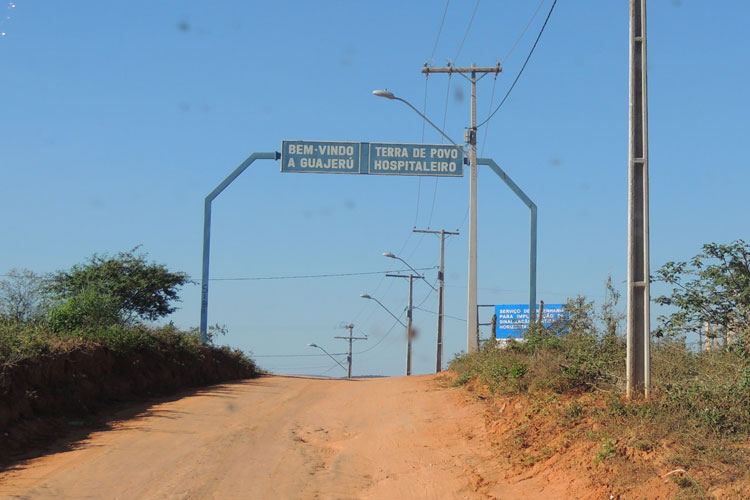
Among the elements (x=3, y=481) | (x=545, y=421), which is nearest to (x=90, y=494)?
(x=3, y=481)

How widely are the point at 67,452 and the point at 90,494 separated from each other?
9.15 feet

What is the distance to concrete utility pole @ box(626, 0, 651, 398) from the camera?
11.0 metres

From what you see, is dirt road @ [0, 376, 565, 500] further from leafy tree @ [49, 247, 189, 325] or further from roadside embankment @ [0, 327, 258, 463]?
leafy tree @ [49, 247, 189, 325]

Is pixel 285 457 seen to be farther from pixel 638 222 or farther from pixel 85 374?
→ pixel 85 374

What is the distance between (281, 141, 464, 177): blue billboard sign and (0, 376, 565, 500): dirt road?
1056cm

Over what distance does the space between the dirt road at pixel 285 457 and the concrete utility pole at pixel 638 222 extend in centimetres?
242

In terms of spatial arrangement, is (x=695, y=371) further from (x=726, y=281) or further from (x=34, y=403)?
(x=34, y=403)

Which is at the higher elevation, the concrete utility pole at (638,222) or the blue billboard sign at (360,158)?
the blue billboard sign at (360,158)

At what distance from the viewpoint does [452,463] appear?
37.4ft

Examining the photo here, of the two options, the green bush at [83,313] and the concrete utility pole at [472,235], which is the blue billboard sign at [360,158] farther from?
the green bush at [83,313]

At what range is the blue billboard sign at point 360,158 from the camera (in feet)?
85.9

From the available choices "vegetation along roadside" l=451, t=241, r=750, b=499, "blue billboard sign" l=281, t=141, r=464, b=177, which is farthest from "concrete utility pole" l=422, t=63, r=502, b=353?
"vegetation along roadside" l=451, t=241, r=750, b=499

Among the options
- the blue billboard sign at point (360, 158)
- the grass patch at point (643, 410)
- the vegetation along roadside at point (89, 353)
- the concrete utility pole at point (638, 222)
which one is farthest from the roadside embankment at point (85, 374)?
the concrete utility pole at point (638, 222)

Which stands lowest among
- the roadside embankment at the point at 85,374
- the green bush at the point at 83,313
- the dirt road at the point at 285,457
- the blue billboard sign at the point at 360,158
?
the dirt road at the point at 285,457
